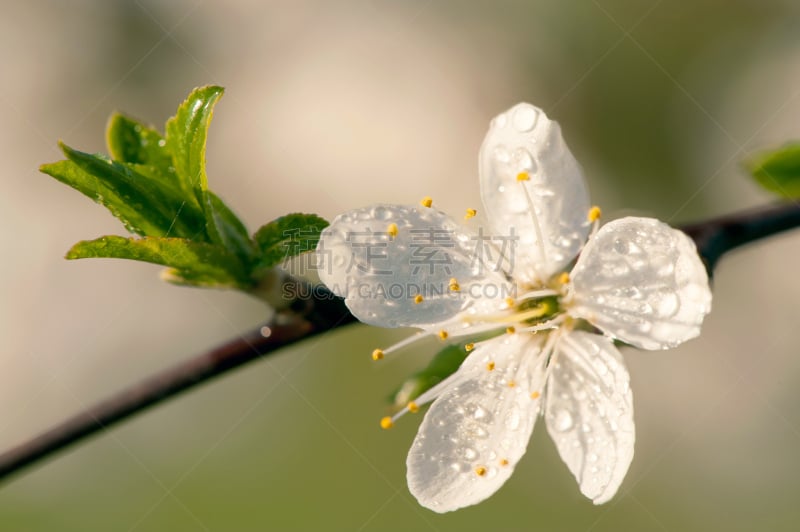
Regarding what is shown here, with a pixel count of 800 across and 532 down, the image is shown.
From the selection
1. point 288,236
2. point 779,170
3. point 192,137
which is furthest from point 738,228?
point 192,137

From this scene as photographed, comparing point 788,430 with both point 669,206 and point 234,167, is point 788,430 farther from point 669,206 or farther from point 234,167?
point 234,167

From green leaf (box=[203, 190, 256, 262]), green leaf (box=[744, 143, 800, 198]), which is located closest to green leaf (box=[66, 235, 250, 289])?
green leaf (box=[203, 190, 256, 262])

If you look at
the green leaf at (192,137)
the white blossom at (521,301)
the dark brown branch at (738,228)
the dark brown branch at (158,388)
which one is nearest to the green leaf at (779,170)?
the dark brown branch at (738,228)

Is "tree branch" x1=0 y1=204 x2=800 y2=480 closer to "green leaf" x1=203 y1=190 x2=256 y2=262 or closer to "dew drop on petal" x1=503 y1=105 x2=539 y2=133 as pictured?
"green leaf" x1=203 y1=190 x2=256 y2=262

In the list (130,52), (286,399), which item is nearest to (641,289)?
(286,399)

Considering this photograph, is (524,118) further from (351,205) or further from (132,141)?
(351,205)

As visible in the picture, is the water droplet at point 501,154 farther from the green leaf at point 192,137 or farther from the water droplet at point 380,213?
the green leaf at point 192,137

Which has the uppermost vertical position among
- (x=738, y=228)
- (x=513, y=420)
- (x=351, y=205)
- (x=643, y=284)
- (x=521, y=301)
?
(x=738, y=228)
